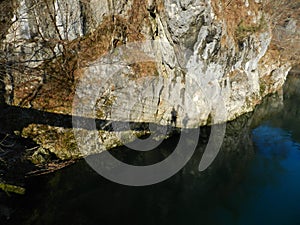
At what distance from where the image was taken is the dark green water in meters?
9.12

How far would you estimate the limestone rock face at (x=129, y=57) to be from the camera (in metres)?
11.6

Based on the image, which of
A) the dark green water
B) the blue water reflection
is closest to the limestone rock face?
the dark green water

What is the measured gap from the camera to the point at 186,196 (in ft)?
34.4

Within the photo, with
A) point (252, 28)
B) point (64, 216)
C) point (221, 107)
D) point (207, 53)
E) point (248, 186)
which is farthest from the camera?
point (252, 28)

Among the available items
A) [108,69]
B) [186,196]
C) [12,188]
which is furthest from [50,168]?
[186,196]

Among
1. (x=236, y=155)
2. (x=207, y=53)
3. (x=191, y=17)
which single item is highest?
(x=191, y=17)

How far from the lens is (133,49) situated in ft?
45.8

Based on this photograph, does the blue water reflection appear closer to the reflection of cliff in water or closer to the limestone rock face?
the reflection of cliff in water

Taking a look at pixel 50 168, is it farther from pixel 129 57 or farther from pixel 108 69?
pixel 129 57

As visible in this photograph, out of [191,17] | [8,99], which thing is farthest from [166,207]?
[191,17]

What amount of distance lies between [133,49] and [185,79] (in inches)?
145

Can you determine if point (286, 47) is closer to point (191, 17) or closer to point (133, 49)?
point (191, 17)

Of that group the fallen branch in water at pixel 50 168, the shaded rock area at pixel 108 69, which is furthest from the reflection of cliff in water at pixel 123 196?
the shaded rock area at pixel 108 69

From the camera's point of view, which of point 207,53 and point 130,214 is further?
point 207,53
